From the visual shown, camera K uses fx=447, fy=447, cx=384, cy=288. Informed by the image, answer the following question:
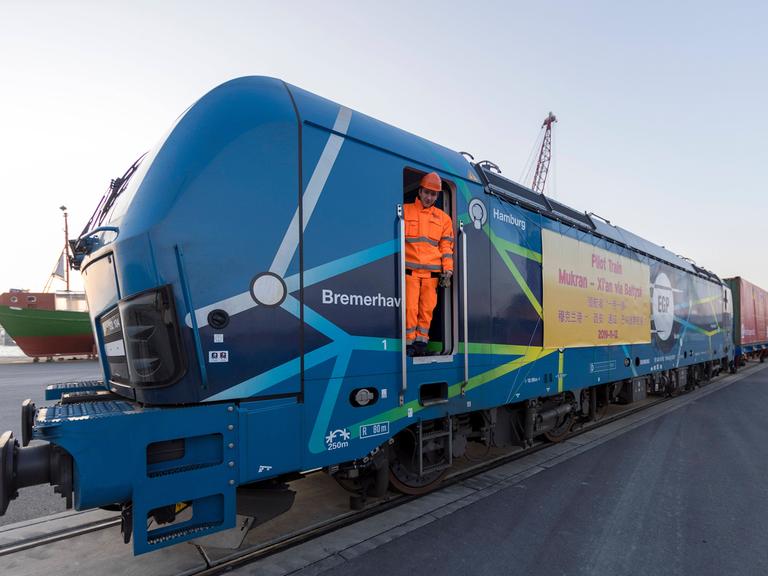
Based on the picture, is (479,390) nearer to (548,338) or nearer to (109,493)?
(548,338)

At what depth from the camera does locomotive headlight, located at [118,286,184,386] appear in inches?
103

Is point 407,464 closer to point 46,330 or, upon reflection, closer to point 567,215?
point 567,215

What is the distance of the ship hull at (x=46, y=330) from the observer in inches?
859

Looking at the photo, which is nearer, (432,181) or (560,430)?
(432,181)

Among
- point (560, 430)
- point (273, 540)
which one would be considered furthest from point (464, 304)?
point (560, 430)

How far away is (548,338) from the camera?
534 cm

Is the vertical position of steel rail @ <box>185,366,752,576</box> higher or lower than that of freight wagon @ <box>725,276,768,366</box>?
lower

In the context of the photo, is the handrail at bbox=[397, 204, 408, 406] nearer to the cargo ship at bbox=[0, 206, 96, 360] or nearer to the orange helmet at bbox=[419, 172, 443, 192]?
the orange helmet at bbox=[419, 172, 443, 192]

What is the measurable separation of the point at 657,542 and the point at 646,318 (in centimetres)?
541

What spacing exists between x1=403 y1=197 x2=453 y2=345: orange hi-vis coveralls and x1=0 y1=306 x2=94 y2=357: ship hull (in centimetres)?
2440

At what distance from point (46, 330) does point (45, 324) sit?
12.4 inches

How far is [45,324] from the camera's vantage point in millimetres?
22141

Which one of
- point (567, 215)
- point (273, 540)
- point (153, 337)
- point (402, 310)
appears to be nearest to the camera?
point (153, 337)

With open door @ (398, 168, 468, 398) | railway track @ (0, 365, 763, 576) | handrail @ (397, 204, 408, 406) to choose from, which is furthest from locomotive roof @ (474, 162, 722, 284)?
railway track @ (0, 365, 763, 576)
